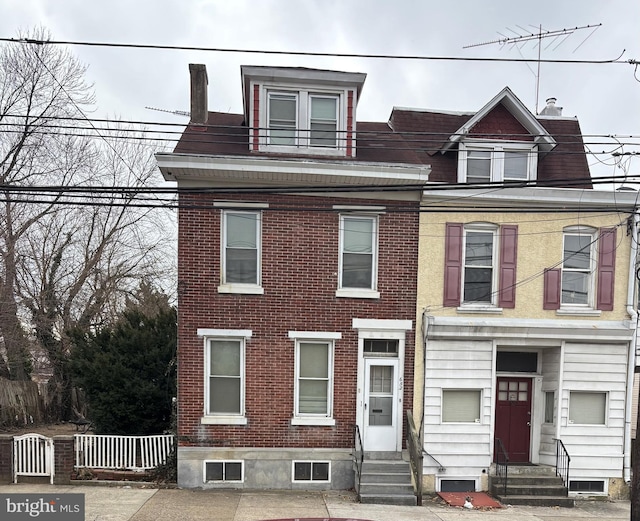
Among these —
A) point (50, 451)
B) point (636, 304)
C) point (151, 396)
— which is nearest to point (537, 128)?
point (636, 304)

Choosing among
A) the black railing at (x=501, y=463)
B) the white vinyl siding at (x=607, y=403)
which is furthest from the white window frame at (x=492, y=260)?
the black railing at (x=501, y=463)

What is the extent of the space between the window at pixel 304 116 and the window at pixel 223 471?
7.12m

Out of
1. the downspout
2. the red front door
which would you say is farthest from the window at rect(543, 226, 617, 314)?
the red front door

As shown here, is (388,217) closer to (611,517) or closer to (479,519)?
(479,519)

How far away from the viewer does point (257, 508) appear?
8578 millimetres

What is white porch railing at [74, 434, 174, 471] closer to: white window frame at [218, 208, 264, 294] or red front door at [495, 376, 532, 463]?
white window frame at [218, 208, 264, 294]

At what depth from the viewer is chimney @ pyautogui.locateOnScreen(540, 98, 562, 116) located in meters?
12.8

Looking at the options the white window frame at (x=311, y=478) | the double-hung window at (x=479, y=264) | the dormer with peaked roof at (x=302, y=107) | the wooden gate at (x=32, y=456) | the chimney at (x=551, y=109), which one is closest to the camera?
the wooden gate at (x=32, y=456)

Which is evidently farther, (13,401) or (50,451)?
(13,401)

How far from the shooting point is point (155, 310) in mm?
21500

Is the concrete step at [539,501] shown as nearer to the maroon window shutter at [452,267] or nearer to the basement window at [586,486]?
the basement window at [586,486]

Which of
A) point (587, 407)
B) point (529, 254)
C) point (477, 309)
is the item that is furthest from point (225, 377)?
point (587, 407)

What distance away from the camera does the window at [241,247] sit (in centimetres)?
1013

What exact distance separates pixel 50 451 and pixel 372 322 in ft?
24.0
